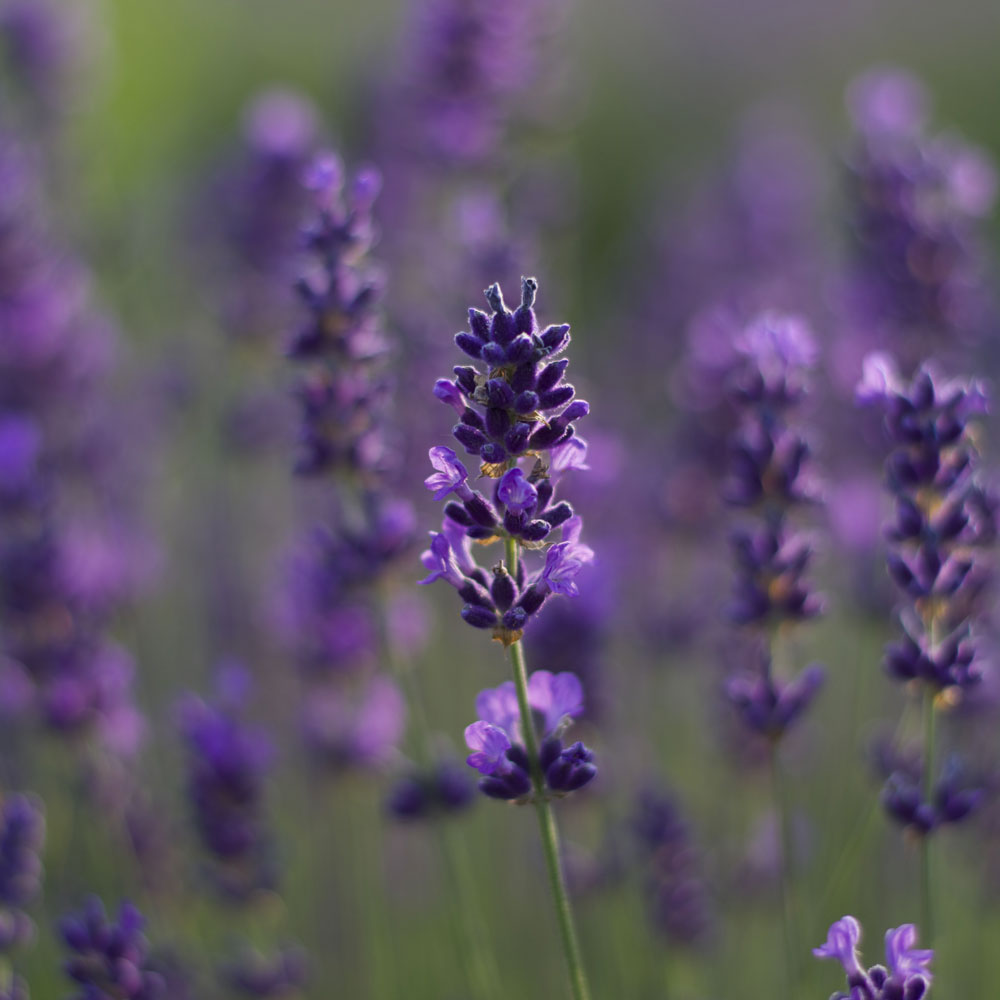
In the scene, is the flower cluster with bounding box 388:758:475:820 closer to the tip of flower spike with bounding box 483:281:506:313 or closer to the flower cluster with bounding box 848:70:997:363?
the tip of flower spike with bounding box 483:281:506:313

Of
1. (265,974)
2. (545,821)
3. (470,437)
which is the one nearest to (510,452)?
(470,437)

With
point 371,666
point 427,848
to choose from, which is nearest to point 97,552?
point 371,666

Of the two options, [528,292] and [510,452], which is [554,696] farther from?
[528,292]

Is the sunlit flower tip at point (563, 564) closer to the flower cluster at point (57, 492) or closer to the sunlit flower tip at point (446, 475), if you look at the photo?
the sunlit flower tip at point (446, 475)

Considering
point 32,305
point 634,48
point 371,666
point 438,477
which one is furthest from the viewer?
point 634,48

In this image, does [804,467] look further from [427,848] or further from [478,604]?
[427,848]

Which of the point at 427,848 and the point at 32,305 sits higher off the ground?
the point at 32,305


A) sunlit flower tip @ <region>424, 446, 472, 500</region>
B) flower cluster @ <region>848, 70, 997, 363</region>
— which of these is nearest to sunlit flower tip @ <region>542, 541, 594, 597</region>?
sunlit flower tip @ <region>424, 446, 472, 500</region>
